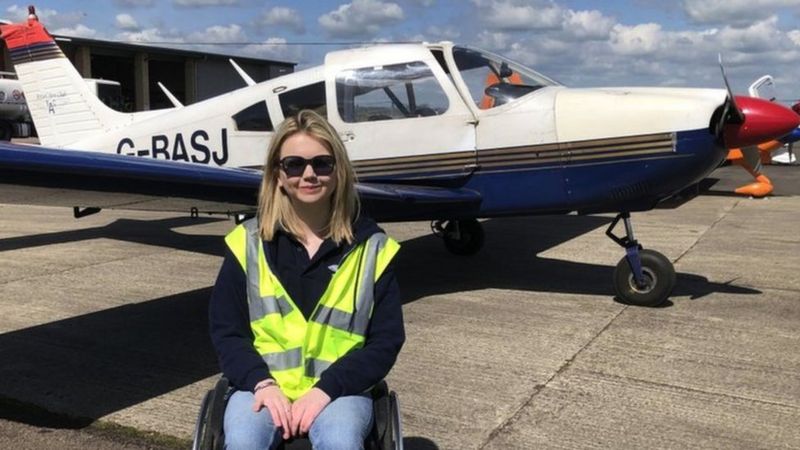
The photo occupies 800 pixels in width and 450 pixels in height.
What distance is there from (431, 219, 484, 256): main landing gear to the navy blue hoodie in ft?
17.4

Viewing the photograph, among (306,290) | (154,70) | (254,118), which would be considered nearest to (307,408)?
(306,290)

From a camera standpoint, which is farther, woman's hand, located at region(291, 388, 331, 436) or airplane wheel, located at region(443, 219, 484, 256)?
airplane wheel, located at region(443, 219, 484, 256)

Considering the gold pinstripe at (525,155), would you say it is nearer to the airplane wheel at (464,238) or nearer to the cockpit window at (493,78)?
the cockpit window at (493,78)

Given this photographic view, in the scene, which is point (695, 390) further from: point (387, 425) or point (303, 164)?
point (303, 164)

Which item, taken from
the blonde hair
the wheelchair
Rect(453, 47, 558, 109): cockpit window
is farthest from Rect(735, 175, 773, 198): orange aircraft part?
the wheelchair

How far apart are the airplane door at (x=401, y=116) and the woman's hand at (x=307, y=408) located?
12.2 ft

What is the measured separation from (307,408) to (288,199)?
0.63 metres

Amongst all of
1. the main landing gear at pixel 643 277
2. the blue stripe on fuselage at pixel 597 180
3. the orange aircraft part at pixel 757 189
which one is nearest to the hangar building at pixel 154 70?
the orange aircraft part at pixel 757 189

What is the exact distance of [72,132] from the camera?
820 cm

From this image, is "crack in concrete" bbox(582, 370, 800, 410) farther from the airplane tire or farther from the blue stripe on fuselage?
the airplane tire

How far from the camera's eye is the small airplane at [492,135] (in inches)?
200

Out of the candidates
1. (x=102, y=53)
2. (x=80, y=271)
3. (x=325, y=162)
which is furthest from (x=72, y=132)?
(x=102, y=53)

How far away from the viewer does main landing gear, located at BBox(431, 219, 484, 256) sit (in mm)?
7535

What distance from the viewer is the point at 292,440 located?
2.01m
